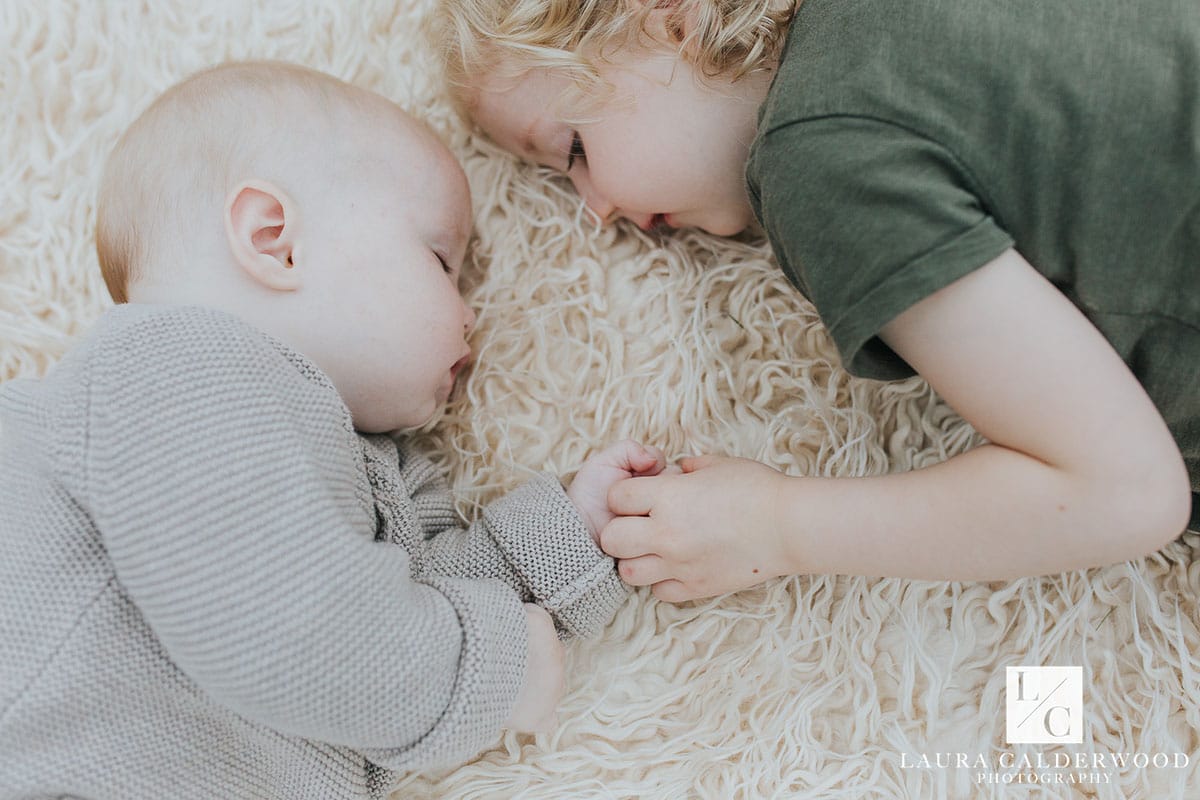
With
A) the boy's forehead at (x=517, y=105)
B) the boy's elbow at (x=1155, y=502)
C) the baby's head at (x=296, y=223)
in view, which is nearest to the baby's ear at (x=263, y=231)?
the baby's head at (x=296, y=223)

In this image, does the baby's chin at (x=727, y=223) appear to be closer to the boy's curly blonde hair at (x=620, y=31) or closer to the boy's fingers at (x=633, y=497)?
the boy's curly blonde hair at (x=620, y=31)

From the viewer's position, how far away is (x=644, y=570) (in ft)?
3.59

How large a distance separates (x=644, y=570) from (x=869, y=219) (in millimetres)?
460

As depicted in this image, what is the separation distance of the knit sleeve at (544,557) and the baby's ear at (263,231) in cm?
33

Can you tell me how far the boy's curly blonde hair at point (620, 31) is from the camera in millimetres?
1070

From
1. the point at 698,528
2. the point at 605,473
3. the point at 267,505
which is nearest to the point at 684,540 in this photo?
the point at 698,528

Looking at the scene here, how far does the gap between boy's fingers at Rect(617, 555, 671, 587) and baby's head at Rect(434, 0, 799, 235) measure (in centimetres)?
42

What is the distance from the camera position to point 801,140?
0.95 metres

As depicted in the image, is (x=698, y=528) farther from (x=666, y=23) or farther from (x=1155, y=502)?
(x=666, y=23)

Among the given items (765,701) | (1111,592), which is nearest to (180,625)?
(765,701)

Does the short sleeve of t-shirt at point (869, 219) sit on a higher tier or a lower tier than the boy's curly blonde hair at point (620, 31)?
lower

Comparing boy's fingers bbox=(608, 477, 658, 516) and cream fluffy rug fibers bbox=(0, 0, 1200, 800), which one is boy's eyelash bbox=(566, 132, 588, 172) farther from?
boy's fingers bbox=(608, 477, 658, 516)

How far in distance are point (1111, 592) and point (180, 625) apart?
102 cm

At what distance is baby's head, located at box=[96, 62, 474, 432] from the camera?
3.34ft
